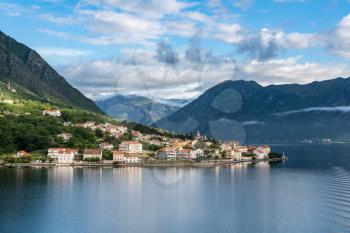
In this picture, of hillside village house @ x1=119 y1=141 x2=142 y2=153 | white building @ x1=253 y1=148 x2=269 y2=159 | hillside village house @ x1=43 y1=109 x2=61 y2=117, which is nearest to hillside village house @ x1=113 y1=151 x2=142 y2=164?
hillside village house @ x1=119 y1=141 x2=142 y2=153

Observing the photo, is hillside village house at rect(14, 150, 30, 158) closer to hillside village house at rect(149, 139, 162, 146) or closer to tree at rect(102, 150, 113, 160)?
tree at rect(102, 150, 113, 160)

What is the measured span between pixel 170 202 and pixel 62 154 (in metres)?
39.2

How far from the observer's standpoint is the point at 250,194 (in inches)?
2016

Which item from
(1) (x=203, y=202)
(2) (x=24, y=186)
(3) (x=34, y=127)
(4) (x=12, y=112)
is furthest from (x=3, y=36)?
(1) (x=203, y=202)

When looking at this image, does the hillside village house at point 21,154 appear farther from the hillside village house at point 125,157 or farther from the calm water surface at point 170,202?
the hillside village house at point 125,157

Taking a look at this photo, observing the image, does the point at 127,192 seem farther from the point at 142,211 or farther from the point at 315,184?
the point at 315,184

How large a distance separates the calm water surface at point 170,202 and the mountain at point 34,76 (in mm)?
98156

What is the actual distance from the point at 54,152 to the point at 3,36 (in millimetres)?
122806

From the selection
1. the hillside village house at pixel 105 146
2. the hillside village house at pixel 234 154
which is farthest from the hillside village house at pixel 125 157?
the hillside village house at pixel 234 154

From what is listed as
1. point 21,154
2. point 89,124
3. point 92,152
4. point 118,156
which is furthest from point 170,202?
point 89,124

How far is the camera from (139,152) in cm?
9200

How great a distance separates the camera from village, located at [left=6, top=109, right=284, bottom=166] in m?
81.3

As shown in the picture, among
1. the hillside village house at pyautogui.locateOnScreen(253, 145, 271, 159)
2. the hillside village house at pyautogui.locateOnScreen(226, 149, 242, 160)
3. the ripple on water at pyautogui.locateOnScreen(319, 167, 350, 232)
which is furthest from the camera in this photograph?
the hillside village house at pyautogui.locateOnScreen(253, 145, 271, 159)

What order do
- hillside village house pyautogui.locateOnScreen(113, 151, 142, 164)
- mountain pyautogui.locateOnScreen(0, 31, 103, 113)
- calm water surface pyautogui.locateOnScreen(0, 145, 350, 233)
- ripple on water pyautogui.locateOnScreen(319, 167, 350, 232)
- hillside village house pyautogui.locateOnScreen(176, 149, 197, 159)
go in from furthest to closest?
mountain pyautogui.locateOnScreen(0, 31, 103, 113)
hillside village house pyautogui.locateOnScreen(176, 149, 197, 159)
hillside village house pyautogui.locateOnScreen(113, 151, 142, 164)
ripple on water pyautogui.locateOnScreen(319, 167, 350, 232)
calm water surface pyautogui.locateOnScreen(0, 145, 350, 233)
